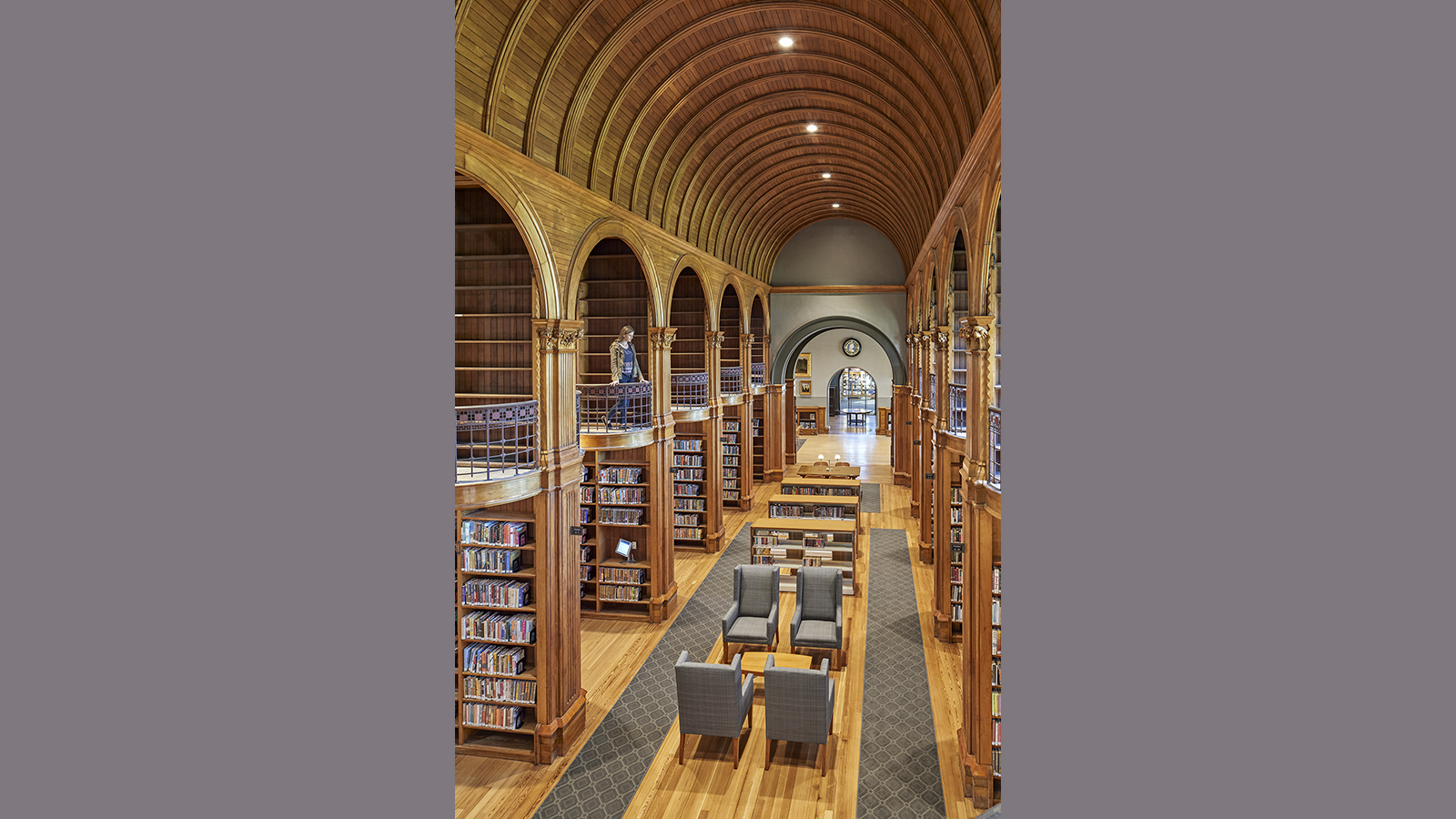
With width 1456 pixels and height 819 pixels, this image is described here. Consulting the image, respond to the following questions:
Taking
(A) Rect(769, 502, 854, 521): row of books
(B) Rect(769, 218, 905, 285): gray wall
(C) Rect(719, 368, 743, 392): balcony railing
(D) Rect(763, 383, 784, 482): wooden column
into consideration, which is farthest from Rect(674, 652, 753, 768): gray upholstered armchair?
(B) Rect(769, 218, 905, 285): gray wall

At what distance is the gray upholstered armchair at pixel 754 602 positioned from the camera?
9.23 m

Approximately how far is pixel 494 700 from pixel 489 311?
4.61 metres

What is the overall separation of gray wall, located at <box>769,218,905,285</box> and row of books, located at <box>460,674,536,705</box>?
14.8 m

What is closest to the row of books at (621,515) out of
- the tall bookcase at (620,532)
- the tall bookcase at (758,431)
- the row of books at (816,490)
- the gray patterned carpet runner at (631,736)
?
the tall bookcase at (620,532)

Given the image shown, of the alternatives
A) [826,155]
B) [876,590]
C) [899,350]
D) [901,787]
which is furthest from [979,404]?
[899,350]

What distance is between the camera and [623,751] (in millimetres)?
7355

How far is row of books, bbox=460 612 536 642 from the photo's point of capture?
7412 mm

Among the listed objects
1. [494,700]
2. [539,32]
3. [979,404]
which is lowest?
[494,700]

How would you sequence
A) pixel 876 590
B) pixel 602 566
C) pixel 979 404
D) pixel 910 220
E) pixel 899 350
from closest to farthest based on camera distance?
pixel 979 404 < pixel 602 566 < pixel 876 590 < pixel 910 220 < pixel 899 350

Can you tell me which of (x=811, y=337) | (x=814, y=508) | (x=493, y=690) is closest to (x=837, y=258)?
(x=811, y=337)

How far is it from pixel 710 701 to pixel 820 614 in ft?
9.64

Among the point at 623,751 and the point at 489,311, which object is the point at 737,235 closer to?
the point at 489,311

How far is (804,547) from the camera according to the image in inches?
462

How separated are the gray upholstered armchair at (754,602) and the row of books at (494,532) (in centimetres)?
306
